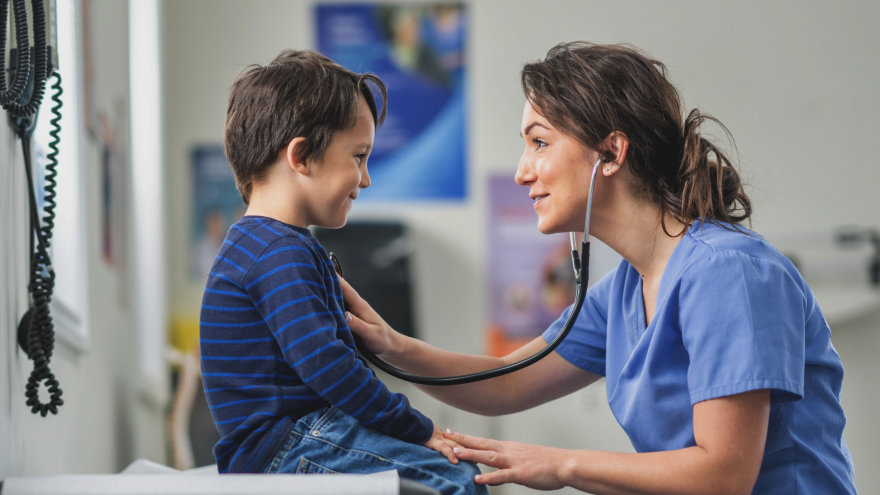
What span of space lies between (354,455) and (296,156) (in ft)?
1.28

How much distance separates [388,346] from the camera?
133cm

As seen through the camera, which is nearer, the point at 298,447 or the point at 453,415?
the point at 298,447

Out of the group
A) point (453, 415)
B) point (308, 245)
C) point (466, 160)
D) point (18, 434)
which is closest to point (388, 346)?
point (308, 245)

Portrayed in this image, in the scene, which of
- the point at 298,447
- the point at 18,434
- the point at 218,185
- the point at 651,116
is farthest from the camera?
the point at 218,185

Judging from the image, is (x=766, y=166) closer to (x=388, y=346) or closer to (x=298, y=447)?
(x=388, y=346)

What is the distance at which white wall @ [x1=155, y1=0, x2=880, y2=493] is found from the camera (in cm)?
372

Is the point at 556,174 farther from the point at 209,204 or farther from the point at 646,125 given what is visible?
the point at 209,204

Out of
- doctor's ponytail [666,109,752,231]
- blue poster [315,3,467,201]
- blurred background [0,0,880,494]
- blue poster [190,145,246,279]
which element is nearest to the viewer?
doctor's ponytail [666,109,752,231]

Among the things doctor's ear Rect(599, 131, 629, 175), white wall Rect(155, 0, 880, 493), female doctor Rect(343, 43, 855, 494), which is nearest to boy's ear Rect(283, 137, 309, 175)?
female doctor Rect(343, 43, 855, 494)

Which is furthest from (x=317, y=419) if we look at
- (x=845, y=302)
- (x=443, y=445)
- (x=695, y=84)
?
(x=695, y=84)

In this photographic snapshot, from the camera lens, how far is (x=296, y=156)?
1.13 m

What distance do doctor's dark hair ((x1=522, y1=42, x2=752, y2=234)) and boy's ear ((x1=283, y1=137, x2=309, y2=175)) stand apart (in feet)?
1.32

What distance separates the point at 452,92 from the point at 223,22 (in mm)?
1018

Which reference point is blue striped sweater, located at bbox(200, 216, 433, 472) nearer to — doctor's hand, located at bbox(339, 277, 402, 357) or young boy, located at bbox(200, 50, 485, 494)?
young boy, located at bbox(200, 50, 485, 494)
